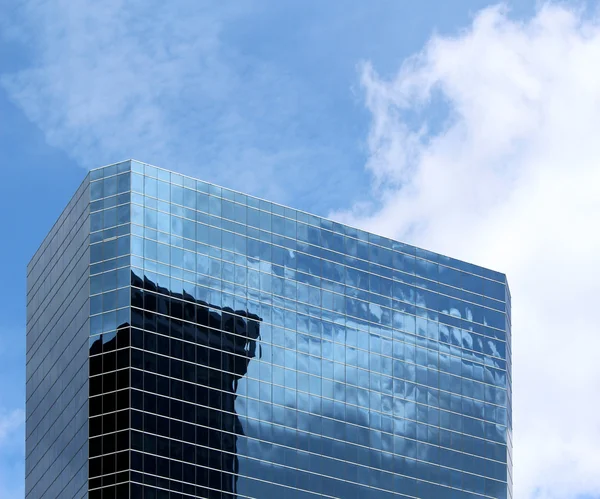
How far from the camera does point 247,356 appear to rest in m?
168

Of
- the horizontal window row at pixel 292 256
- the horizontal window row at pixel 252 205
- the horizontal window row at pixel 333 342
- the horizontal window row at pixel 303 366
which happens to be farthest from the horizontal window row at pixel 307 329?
the horizontal window row at pixel 252 205

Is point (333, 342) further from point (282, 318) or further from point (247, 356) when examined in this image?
point (247, 356)

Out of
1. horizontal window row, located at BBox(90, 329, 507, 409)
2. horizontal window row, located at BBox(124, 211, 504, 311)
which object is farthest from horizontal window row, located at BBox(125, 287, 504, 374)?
horizontal window row, located at BBox(124, 211, 504, 311)

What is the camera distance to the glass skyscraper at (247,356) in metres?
161

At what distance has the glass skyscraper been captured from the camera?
529 feet

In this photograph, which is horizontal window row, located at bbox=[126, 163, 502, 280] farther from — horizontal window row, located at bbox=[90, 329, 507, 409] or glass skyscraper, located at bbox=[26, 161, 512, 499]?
horizontal window row, located at bbox=[90, 329, 507, 409]

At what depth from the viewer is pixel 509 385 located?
191750 mm

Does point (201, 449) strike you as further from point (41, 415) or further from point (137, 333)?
point (41, 415)

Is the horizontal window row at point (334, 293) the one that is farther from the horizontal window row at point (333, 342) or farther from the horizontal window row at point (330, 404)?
the horizontal window row at point (330, 404)

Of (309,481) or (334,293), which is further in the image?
(334,293)

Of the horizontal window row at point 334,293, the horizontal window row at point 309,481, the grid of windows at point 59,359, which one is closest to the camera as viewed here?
→ the horizontal window row at point 309,481

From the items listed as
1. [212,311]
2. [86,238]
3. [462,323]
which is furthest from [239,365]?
[462,323]

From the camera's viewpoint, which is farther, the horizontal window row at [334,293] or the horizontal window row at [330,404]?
the horizontal window row at [334,293]

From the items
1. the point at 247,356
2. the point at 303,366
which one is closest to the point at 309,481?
the point at 303,366
